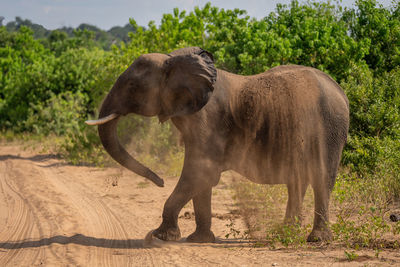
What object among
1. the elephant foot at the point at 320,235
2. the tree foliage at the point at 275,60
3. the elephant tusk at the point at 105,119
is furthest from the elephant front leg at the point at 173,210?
the tree foliage at the point at 275,60

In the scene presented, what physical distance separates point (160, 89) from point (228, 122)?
94 cm

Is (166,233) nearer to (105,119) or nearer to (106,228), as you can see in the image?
(106,228)

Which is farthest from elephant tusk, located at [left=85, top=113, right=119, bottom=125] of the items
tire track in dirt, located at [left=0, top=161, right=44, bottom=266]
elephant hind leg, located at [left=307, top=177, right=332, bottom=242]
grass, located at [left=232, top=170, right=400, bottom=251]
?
elephant hind leg, located at [left=307, top=177, right=332, bottom=242]

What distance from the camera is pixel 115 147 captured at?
19.8ft

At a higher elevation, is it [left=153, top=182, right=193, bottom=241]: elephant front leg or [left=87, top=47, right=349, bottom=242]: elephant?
[left=87, top=47, right=349, bottom=242]: elephant

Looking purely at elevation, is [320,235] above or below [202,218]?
below

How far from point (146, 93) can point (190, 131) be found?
73 centimetres

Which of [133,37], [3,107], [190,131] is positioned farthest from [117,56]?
[190,131]

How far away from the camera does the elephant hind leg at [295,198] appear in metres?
6.34

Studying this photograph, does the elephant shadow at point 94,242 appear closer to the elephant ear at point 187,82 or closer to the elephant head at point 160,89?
the elephant head at point 160,89

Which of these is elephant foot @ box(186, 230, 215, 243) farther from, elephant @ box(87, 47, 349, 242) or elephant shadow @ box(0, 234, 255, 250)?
elephant shadow @ box(0, 234, 255, 250)

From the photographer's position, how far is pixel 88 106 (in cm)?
1986

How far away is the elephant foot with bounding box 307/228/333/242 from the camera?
19.3 feet

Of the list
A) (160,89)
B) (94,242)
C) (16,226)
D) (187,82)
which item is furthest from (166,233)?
(16,226)
